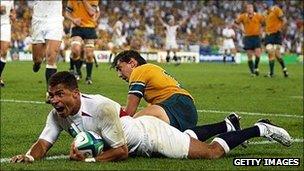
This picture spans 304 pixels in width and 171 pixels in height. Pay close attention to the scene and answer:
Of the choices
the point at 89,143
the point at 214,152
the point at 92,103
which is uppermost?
the point at 92,103

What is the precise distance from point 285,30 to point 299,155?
164ft

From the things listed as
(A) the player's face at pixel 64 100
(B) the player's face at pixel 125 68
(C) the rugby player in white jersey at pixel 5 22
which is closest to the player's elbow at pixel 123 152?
(A) the player's face at pixel 64 100

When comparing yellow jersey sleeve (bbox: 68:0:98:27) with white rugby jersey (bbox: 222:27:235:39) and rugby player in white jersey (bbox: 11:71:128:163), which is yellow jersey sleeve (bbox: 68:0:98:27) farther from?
white rugby jersey (bbox: 222:27:235:39)

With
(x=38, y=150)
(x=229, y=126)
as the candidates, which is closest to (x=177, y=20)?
(x=229, y=126)

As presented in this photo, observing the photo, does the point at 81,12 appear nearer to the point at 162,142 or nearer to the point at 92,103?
the point at 162,142

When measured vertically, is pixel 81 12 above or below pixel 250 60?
above

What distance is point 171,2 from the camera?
60125mm

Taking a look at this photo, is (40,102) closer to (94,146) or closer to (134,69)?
(134,69)

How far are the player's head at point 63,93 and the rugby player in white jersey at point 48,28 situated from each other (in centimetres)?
680

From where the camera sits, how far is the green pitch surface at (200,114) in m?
7.22

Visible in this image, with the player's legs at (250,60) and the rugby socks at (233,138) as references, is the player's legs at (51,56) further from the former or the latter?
the player's legs at (250,60)

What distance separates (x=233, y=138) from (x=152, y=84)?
51.6 inches

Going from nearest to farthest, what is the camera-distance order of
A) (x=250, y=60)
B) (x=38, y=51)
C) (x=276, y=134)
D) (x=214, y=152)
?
(x=214, y=152) → (x=276, y=134) → (x=38, y=51) → (x=250, y=60)

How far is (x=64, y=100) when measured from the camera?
715 cm
